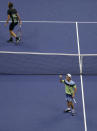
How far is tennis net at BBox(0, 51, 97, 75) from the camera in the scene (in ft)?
39.2

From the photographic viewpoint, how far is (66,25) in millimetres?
15164

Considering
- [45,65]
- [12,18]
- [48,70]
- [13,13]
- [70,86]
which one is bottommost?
[70,86]

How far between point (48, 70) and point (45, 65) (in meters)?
0.23

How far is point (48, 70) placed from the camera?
1202 centimetres

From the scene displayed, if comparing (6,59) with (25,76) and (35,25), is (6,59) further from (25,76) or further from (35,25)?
(35,25)

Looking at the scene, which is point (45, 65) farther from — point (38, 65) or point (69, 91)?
point (69, 91)

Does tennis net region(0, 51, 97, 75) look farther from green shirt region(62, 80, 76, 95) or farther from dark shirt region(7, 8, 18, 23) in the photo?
green shirt region(62, 80, 76, 95)

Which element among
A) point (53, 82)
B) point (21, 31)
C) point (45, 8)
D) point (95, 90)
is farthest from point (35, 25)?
point (95, 90)

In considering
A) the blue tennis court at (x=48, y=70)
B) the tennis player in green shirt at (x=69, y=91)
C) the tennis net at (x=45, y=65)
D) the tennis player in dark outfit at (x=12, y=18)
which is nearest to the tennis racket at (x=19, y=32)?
the blue tennis court at (x=48, y=70)

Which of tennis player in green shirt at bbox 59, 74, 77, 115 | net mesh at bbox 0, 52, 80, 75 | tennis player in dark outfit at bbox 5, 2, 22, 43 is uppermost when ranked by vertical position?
tennis player in dark outfit at bbox 5, 2, 22, 43

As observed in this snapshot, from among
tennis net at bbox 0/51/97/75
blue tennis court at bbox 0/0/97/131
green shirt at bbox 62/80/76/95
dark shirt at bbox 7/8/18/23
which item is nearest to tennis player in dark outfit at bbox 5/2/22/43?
dark shirt at bbox 7/8/18/23

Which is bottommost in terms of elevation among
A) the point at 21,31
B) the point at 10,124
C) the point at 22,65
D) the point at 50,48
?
the point at 10,124

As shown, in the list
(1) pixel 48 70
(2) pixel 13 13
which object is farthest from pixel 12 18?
(1) pixel 48 70

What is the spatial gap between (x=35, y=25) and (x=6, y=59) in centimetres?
371
